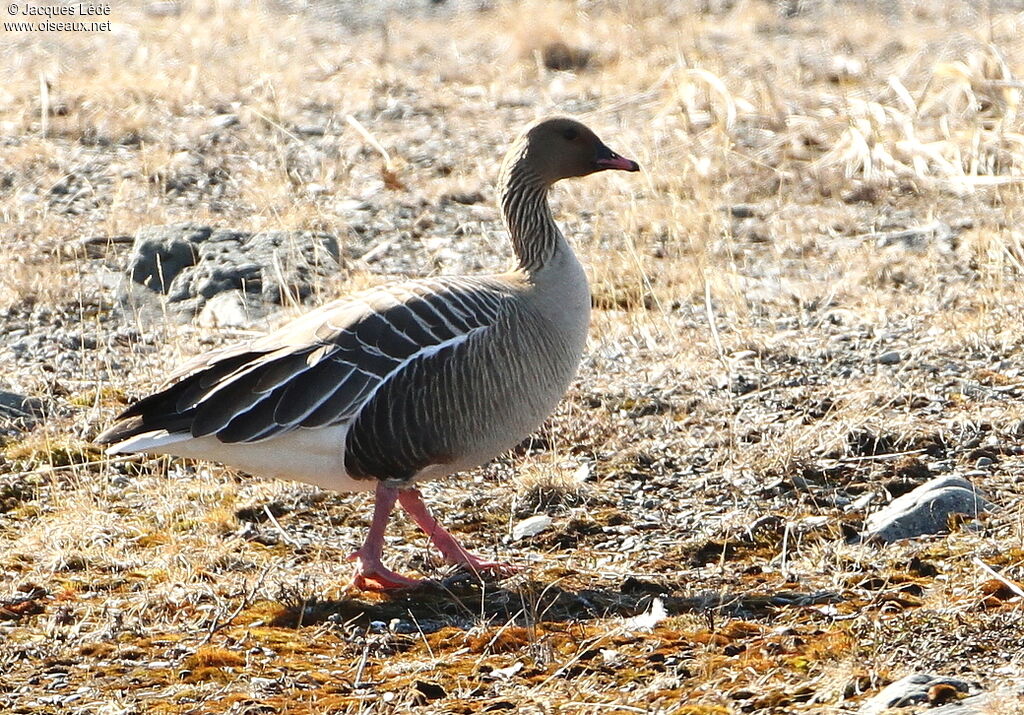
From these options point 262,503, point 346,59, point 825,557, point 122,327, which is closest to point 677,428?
point 825,557

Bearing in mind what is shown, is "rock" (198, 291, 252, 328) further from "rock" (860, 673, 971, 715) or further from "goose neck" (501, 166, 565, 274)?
"rock" (860, 673, 971, 715)

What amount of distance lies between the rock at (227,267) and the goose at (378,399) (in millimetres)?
2709

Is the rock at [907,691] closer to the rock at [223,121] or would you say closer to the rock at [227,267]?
the rock at [227,267]

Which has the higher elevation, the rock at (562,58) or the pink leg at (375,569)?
the rock at (562,58)

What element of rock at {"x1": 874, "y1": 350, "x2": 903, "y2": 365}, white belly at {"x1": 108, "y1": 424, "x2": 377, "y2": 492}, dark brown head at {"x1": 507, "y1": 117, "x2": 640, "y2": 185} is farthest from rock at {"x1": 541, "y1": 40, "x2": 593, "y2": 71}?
white belly at {"x1": 108, "y1": 424, "x2": 377, "y2": 492}

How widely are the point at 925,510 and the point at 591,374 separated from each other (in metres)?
2.31

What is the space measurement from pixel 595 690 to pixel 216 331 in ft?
14.2

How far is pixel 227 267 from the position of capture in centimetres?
863

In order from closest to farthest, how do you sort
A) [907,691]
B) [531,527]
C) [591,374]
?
1. [907,691]
2. [531,527]
3. [591,374]

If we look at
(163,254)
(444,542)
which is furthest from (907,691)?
(163,254)

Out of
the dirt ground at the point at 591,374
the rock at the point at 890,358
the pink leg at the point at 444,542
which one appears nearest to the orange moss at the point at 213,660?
the dirt ground at the point at 591,374

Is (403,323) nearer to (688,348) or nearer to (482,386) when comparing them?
(482,386)

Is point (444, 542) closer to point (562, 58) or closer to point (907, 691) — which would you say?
point (907, 691)

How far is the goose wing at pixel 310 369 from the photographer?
206 inches
